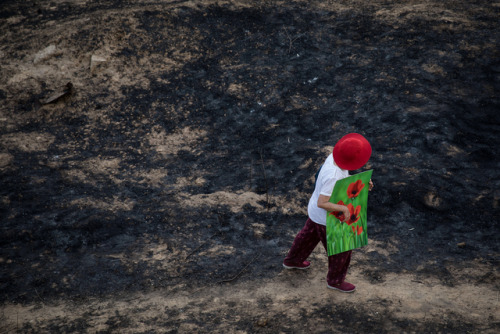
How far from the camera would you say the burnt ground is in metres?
3.71

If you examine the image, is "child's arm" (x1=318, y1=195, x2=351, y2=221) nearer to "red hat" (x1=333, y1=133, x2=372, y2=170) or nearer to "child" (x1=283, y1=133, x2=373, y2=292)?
"child" (x1=283, y1=133, x2=373, y2=292)

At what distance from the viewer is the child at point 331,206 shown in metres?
2.92

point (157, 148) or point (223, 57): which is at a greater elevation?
point (223, 57)

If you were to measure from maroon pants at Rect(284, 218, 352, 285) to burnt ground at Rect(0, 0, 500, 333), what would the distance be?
0.21 m

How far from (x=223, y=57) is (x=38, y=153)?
3.75m

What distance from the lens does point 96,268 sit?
14.1 feet

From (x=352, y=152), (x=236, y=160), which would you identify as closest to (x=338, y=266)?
(x=352, y=152)

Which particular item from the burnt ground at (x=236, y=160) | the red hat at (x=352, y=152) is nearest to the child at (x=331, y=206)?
the red hat at (x=352, y=152)

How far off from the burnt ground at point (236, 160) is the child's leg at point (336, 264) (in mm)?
165

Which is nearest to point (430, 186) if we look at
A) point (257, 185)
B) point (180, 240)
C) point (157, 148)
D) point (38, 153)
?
point (257, 185)

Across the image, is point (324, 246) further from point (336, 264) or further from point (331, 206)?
point (331, 206)

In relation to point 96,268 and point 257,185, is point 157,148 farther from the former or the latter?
point 96,268

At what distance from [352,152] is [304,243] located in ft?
3.92

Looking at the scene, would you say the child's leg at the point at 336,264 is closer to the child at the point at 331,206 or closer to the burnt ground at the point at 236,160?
the child at the point at 331,206
